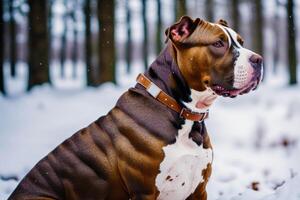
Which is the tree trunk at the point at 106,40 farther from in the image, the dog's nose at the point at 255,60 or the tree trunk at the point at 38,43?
the dog's nose at the point at 255,60

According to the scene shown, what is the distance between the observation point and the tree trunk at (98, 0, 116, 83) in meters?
12.4

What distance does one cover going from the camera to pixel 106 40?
12.8 m

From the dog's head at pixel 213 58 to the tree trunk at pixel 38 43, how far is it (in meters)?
10.7

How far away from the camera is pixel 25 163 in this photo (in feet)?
23.1

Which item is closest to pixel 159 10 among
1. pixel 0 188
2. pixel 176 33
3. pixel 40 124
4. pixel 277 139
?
pixel 277 139

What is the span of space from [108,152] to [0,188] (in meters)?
2.13

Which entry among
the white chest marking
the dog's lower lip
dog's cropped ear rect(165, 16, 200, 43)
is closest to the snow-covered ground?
the white chest marking

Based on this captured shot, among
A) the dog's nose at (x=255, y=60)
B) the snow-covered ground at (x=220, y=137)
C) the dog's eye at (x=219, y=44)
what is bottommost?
the snow-covered ground at (x=220, y=137)

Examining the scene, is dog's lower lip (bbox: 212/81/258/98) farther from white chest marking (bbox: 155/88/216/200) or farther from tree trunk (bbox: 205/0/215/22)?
tree trunk (bbox: 205/0/215/22)

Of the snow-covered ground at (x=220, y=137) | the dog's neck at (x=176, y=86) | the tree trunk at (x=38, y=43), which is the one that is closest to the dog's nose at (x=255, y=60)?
the dog's neck at (x=176, y=86)

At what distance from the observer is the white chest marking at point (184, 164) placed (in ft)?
10.9

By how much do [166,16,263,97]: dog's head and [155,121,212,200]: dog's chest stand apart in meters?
0.33

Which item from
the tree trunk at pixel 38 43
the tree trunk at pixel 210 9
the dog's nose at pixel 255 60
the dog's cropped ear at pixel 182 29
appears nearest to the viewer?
the dog's nose at pixel 255 60

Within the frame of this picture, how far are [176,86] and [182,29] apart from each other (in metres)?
0.38
